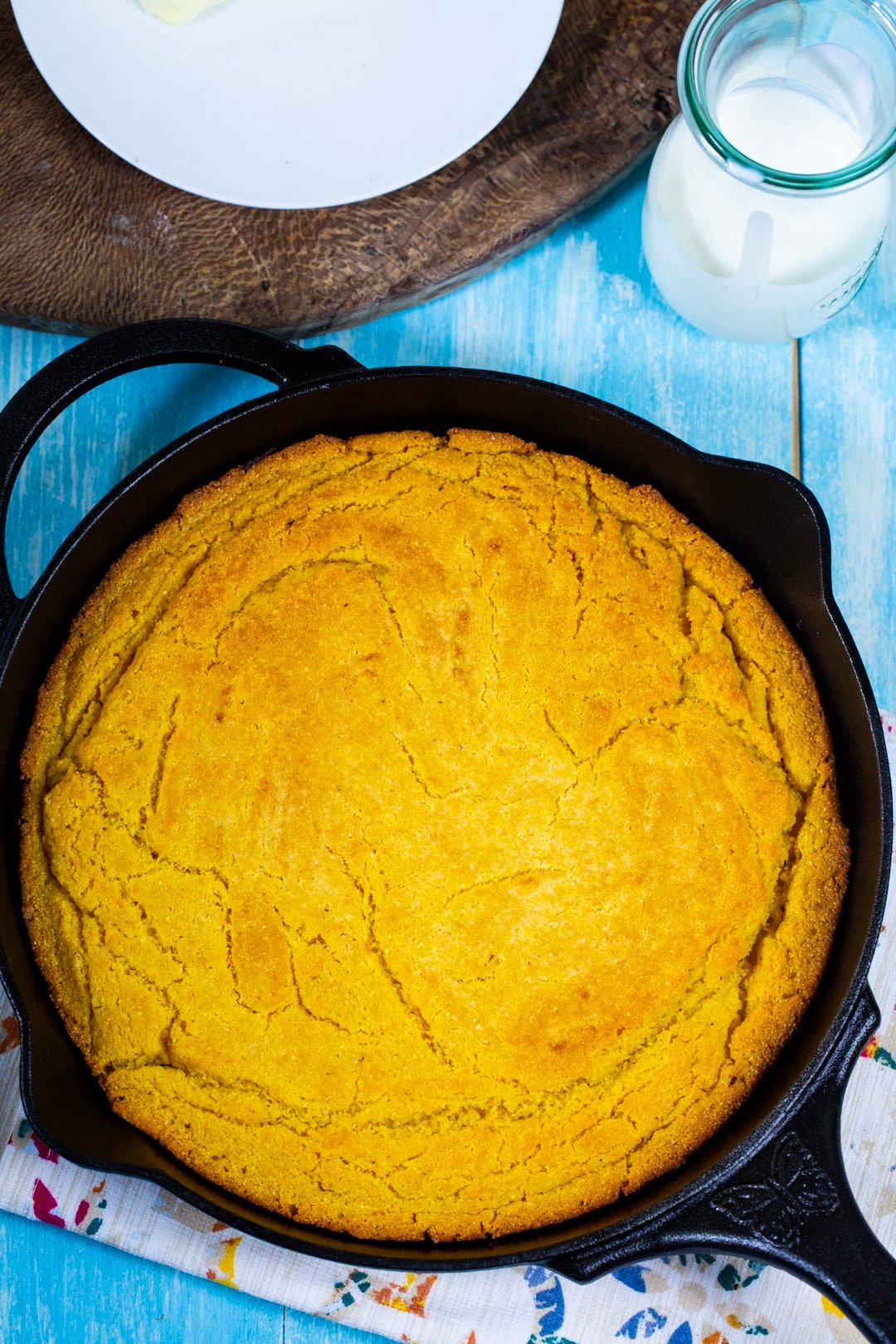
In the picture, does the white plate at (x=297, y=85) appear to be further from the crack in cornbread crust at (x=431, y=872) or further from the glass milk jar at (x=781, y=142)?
the crack in cornbread crust at (x=431, y=872)

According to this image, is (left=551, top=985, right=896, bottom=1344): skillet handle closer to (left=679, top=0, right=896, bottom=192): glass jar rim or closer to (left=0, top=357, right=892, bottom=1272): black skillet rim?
(left=0, top=357, right=892, bottom=1272): black skillet rim

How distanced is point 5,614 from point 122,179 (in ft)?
2.11

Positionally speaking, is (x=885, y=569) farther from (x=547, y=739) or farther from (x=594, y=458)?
(x=547, y=739)

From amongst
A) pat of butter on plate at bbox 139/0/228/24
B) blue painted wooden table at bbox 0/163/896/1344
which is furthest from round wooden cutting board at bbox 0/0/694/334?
pat of butter on plate at bbox 139/0/228/24

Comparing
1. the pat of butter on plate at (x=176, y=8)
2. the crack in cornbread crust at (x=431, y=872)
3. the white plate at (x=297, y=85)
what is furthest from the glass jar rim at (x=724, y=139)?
the pat of butter on plate at (x=176, y=8)

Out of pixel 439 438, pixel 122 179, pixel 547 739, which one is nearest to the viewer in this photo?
pixel 547 739

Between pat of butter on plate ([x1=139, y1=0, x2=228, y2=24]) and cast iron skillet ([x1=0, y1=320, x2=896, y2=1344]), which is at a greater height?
pat of butter on plate ([x1=139, y1=0, x2=228, y2=24])

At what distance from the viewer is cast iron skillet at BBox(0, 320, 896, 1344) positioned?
1.24 metres

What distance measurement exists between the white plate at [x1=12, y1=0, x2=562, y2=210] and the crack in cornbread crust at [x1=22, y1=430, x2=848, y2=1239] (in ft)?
1.60

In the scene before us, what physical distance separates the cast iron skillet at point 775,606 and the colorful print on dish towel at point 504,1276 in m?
0.20

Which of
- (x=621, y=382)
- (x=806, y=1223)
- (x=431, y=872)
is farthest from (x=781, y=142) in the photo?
(x=806, y=1223)

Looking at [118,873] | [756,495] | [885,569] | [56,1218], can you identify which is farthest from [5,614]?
[885,569]

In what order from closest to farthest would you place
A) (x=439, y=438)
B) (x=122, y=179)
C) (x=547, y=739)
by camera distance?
(x=547, y=739) < (x=439, y=438) < (x=122, y=179)

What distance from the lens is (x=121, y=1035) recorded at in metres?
1.33
